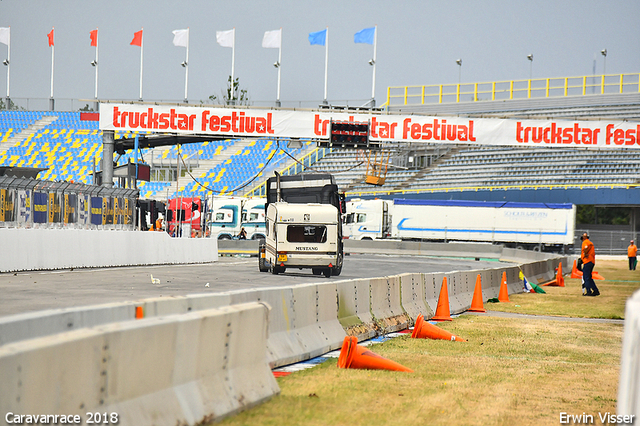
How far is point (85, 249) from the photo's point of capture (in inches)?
972

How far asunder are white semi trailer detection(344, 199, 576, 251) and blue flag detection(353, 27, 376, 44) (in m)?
12.3

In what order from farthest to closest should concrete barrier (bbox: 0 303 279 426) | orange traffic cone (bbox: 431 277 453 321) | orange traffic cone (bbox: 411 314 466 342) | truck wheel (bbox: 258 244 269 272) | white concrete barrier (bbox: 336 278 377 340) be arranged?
truck wheel (bbox: 258 244 269 272) < orange traffic cone (bbox: 431 277 453 321) < orange traffic cone (bbox: 411 314 466 342) < white concrete barrier (bbox: 336 278 377 340) < concrete barrier (bbox: 0 303 279 426)

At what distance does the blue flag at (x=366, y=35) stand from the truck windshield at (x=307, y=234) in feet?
81.5

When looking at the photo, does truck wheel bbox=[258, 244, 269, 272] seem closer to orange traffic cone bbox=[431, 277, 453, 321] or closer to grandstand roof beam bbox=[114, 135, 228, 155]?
orange traffic cone bbox=[431, 277, 453, 321]

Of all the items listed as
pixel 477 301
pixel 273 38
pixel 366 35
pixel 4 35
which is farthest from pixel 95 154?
pixel 477 301

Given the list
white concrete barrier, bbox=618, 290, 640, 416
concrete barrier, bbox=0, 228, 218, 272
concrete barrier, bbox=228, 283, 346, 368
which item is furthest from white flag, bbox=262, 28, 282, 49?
white concrete barrier, bbox=618, 290, 640, 416

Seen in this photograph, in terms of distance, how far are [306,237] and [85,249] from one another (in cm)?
688

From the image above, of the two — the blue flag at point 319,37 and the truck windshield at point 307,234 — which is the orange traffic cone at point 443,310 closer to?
the truck windshield at point 307,234

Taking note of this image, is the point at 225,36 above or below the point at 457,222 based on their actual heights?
above

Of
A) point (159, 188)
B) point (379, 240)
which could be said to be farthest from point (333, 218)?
point (159, 188)

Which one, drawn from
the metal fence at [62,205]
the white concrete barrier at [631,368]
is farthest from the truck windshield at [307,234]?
the white concrete barrier at [631,368]

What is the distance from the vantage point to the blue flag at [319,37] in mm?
49625

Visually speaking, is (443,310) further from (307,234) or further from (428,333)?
(307,234)

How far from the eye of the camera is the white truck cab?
2583 cm
